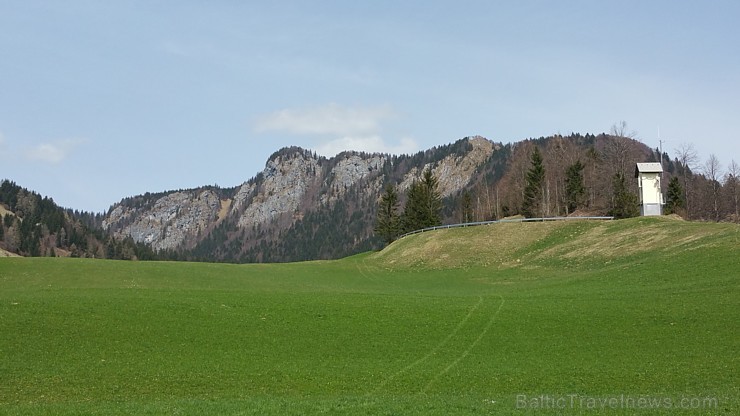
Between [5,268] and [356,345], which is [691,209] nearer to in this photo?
[356,345]

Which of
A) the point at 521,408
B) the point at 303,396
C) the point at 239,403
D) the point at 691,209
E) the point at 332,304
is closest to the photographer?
the point at 521,408

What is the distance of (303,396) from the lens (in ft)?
65.4

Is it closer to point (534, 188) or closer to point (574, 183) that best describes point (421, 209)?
point (534, 188)

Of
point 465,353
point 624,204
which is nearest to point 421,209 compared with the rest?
point 624,204

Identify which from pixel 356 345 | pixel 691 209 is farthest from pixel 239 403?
pixel 691 209

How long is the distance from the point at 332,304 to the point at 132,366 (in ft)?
48.2

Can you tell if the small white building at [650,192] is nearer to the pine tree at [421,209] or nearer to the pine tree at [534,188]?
the pine tree at [534,188]

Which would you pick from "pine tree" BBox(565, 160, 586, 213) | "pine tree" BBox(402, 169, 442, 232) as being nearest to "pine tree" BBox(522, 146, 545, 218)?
"pine tree" BBox(565, 160, 586, 213)

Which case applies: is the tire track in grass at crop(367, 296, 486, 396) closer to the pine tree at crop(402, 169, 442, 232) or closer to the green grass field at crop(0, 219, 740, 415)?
the green grass field at crop(0, 219, 740, 415)

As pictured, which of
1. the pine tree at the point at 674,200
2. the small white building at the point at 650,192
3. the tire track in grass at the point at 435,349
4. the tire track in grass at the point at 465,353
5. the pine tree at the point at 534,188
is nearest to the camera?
the tire track in grass at the point at 435,349

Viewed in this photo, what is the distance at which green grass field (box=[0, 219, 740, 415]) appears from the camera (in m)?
18.6

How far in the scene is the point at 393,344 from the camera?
28.3 metres

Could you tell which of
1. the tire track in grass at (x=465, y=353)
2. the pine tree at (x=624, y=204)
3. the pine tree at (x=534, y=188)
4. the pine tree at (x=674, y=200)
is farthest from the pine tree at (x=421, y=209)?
the tire track in grass at (x=465, y=353)

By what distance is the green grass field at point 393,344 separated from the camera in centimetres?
1859
